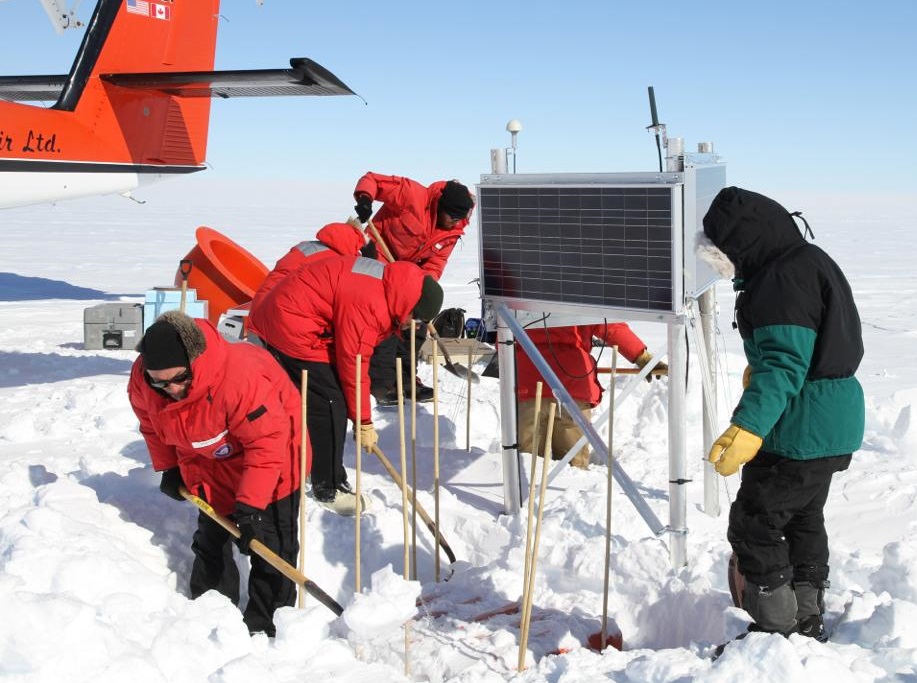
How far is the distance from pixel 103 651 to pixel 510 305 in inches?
94.6

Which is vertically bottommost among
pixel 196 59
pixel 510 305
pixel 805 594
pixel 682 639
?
pixel 682 639

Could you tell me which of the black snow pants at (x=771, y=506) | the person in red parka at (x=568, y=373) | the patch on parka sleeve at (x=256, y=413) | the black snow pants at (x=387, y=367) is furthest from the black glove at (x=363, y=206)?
the black snow pants at (x=771, y=506)

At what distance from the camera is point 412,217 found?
20.4 feet

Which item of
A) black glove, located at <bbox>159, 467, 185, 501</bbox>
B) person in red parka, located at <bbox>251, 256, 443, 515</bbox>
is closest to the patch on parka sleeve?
black glove, located at <bbox>159, 467, 185, 501</bbox>

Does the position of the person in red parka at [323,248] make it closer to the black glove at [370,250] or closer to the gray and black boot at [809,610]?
the black glove at [370,250]

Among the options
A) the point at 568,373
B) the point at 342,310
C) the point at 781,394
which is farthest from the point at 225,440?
the point at 568,373

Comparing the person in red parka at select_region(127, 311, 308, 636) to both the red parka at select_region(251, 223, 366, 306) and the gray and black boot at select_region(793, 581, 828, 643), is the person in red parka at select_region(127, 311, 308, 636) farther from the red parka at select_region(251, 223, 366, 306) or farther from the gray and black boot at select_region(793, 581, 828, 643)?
the gray and black boot at select_region(793, 581, 828, 643)

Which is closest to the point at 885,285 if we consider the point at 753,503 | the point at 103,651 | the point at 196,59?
the point at 196,59

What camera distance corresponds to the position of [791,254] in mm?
2791

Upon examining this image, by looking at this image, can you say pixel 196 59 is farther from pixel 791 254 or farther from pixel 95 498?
pixel 791 254

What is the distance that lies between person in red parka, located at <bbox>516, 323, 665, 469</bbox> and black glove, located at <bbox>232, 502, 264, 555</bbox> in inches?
96.1

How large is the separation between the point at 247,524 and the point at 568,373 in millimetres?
2682

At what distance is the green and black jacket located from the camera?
272 cm

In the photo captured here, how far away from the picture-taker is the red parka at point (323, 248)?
5164 mm
